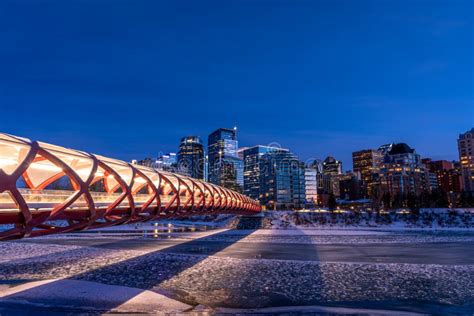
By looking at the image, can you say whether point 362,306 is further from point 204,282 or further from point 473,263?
point 473,263

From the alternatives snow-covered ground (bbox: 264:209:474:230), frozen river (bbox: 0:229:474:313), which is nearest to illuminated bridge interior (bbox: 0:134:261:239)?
frozen river (bbox: 0:229:474:313)

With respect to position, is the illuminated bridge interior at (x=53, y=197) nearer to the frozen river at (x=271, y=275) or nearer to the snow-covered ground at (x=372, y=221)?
the frozen river at (x=271, y=275)

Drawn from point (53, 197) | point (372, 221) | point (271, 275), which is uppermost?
point (53, 197)

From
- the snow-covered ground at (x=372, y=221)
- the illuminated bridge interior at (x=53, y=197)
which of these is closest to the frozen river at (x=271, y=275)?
the illuminated bridge interior at (x=53, y=197)

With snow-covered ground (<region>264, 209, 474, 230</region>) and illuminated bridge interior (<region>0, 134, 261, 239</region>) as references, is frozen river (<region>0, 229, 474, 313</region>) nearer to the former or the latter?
illuminated bridge interior (<region>0, 134, 261, 239</region>)

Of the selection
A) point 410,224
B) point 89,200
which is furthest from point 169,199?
point 410,224

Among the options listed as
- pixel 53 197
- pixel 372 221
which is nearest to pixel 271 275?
pixel 53 197

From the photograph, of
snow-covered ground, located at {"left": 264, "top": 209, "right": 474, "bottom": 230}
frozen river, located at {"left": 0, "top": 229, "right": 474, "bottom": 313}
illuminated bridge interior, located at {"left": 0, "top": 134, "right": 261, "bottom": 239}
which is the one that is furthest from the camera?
snow-covered ground, located at {"left": 264, "top": 209, "right": 474, "bottom": 230}

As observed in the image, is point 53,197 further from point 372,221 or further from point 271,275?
point 372,221

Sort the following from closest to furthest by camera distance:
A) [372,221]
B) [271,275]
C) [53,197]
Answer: [53,197] → [271,275] → [372,221]

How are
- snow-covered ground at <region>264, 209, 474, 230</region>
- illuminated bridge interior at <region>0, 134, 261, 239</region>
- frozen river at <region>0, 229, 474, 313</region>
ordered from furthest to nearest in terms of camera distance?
snow-covered ground at <region>264, 209, 474, 230</region> < frozen river at <region>0, 229, 474, 313</region> < illuminated bridge interior at <region>0, 134, 261, 239</region>

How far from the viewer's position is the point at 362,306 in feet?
46.5

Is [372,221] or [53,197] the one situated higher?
[53,197]

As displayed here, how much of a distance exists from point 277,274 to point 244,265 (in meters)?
3.91
